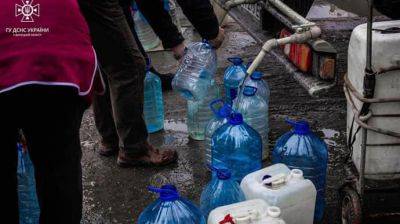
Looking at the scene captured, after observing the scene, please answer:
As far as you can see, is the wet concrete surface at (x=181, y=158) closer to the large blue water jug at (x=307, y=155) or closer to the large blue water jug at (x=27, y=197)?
the large blue water jug at (x=307, y=155)

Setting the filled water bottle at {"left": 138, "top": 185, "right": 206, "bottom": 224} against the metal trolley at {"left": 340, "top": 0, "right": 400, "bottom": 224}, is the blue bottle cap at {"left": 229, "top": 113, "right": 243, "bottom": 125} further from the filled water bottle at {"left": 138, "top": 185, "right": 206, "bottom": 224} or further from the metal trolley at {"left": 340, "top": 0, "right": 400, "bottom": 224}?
the filled water bottle at {"left": 138, "top": 185, "right": 206, "bottom": 224}

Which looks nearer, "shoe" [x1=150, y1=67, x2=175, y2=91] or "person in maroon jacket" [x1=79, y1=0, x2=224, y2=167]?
"person in maroon jacket" [x1=79, y1=0, x2=224, y2=167]

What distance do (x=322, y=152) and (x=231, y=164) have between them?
2.16ft

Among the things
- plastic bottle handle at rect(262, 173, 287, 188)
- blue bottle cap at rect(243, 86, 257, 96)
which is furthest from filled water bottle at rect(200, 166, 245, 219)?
blue bottle cap at rect(243, 86, 257, 96)

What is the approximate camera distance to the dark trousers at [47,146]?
240 cm

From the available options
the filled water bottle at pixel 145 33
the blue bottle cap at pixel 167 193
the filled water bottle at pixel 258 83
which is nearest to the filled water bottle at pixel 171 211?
the blue bottle cap at pixel 167 193

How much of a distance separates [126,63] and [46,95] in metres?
1.32

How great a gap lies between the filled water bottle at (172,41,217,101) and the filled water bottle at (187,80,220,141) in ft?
0.13

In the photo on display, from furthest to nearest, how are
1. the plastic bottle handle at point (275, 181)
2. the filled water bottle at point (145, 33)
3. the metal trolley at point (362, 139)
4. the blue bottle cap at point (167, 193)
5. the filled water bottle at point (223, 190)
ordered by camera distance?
1. the filled water bottle at point (145, 33)
2. the filled water bottle at point (223, 190)
3. the plastic bottle handle at point (275, 181)
4. the metal trolley at point (362, 139)
5. the blue bottle cap at point (167, 193)

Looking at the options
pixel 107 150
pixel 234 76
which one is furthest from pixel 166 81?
pixel 107 150

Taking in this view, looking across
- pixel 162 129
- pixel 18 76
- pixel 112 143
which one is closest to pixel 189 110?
pixel 162 129

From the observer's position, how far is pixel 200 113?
455cm

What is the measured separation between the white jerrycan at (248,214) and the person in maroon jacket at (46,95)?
2.51 feet

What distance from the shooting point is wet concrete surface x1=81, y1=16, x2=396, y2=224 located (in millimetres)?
3691
